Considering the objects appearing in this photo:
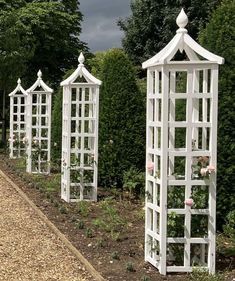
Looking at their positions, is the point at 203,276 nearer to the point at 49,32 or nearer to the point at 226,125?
the point at 226,125

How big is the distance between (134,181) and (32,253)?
383cm

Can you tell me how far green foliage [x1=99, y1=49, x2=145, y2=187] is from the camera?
970cm

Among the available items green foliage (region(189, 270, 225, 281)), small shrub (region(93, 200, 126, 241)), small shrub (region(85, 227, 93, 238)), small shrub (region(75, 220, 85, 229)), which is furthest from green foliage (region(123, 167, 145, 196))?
green foliage (region(189, 270, 225, 281))

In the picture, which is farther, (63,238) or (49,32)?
(49,32)

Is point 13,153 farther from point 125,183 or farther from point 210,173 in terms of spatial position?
point 210,173

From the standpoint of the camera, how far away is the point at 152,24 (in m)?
25.3

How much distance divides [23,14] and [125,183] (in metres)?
23.7

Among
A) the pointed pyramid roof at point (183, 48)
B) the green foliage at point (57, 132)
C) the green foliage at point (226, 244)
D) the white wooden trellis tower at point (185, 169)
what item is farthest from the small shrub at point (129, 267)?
the green foliage at point (57, 132)

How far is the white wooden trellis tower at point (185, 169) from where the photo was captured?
4.63 metres

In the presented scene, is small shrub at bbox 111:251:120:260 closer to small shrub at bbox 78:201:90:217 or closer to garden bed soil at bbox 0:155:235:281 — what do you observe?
garden bed soil at bbox 0:155:235:281

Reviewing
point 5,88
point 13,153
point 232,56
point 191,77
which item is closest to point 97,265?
point 191,77

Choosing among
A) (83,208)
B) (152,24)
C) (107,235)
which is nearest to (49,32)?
(152,24)

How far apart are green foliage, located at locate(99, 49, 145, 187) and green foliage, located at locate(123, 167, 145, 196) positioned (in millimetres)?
252

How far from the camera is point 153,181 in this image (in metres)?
4.96
